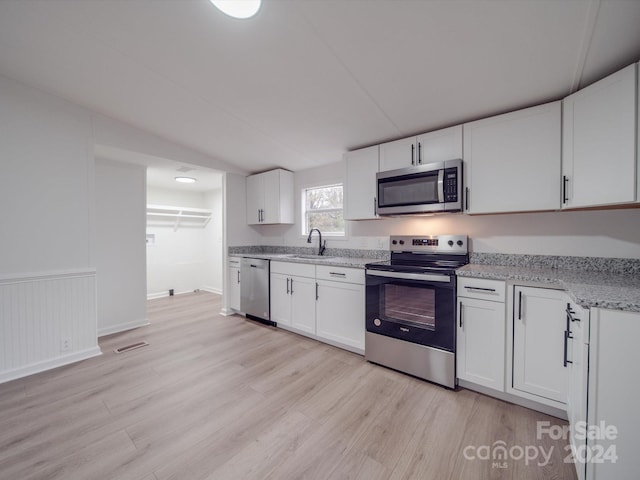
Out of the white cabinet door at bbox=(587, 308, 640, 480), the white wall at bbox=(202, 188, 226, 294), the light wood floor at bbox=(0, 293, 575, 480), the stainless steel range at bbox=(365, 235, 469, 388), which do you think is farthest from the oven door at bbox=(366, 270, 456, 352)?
the white wall at bbox=(202, 188, 226, 294)

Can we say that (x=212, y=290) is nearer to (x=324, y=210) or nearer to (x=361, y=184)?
(x=324, y=210)

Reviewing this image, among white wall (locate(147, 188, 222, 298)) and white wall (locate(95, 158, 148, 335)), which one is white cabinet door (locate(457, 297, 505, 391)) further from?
white wall (locate(147, 188, 222, 298))

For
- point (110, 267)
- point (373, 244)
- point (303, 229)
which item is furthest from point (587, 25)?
point (110, 267)

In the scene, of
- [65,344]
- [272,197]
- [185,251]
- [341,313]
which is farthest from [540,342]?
[185,251]

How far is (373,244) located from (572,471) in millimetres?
2260

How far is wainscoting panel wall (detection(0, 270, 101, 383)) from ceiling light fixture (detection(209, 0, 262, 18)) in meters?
2.82

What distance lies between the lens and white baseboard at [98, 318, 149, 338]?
3.28m

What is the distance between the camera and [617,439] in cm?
108

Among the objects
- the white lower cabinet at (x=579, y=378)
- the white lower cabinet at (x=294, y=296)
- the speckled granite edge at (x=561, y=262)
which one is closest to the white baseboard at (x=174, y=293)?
the white lower cabinet at (x=294, y=296)

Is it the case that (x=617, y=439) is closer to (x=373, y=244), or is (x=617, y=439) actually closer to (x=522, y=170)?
(x=522, y=170)

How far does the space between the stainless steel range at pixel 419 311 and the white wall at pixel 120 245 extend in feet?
10.7

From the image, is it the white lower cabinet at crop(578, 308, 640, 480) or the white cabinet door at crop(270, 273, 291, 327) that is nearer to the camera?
the white lower cabinet at crop(578, 308, 640, 480)

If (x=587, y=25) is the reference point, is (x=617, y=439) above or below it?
below

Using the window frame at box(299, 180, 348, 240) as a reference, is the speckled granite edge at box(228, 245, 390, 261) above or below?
below
